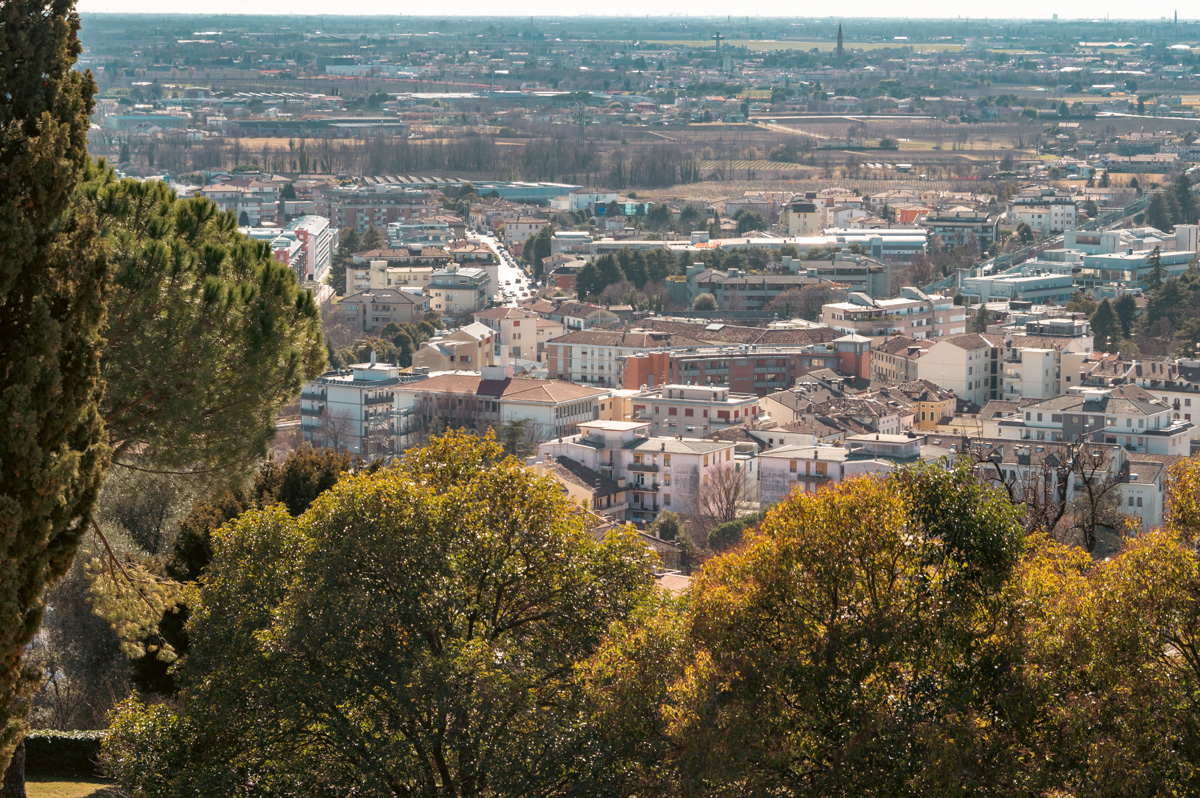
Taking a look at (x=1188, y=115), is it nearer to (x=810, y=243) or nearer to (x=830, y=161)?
(x=830, y=161)

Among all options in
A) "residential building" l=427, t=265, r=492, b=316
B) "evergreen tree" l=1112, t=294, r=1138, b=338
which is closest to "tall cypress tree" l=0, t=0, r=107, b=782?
"evergreen tree" l=1112, t=294, r=1138, b=338

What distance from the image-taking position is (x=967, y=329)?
41906mm

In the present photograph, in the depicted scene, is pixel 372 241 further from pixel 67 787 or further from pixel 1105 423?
pixel 67 787

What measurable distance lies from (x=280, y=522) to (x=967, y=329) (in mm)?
35053

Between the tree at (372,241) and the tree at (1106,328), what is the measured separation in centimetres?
2448

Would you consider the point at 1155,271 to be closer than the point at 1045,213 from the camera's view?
Yes

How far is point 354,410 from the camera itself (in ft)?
110

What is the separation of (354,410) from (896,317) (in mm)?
14220

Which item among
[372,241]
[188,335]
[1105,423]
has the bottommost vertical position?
[372,241]

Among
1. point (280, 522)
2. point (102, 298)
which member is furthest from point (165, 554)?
point (102, 298)

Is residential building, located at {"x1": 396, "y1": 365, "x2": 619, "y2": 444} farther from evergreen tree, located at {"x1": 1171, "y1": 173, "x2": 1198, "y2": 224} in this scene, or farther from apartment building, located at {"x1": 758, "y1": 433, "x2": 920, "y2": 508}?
evergreen tree, located at {"x1": 1171, "y1": 173, "x2": 1198, "y2": 224}

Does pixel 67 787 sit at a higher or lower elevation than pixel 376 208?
higher

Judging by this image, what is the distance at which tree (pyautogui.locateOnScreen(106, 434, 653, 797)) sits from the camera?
24.9ft

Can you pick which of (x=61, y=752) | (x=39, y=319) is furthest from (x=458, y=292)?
(x=39, y=319)
